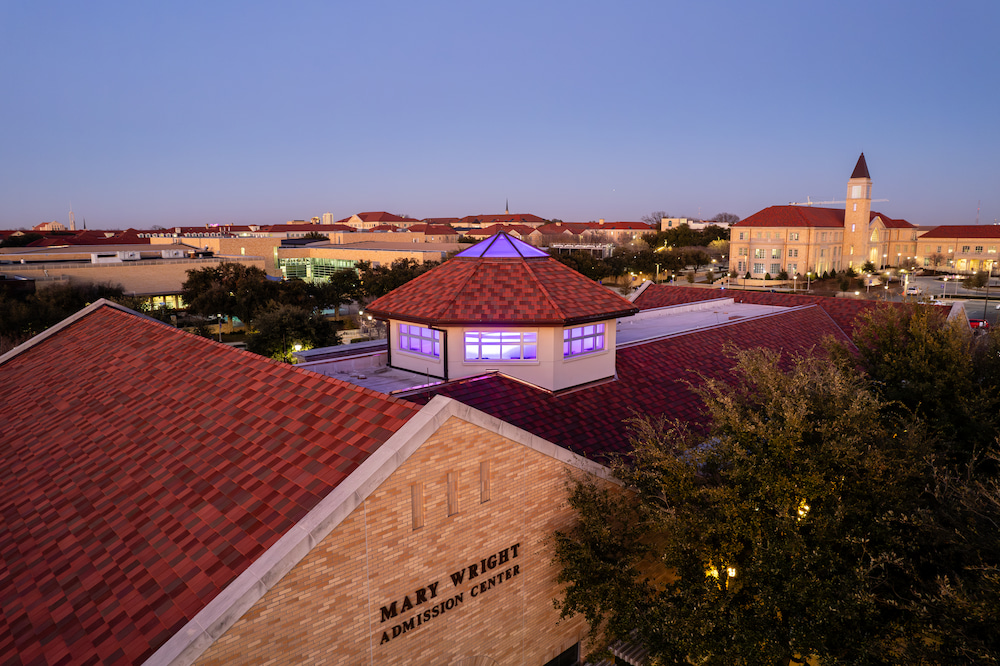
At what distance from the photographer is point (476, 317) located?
715 inches

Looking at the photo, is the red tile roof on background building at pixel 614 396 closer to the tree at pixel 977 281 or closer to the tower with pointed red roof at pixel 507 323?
the tower with pointed red roof at pixel 507 323

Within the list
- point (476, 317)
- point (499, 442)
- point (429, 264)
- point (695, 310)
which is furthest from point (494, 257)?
point (429, 264)

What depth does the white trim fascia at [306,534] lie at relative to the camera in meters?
7.57

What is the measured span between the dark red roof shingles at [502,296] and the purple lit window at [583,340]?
2.03 feet

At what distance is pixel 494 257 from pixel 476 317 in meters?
4.12

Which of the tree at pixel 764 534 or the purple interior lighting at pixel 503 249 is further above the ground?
the purple interior lighting at pixel 503 249

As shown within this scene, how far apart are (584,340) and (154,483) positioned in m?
12.6

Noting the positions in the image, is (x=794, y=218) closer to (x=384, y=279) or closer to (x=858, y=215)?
(x=858, y=215)

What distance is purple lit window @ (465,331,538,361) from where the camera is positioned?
60.8ft

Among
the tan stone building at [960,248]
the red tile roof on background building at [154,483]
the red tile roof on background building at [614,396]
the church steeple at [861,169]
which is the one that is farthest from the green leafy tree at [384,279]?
the tan stone building at [960,248]

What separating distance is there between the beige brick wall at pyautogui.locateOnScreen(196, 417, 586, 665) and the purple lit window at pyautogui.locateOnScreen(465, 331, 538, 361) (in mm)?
6289

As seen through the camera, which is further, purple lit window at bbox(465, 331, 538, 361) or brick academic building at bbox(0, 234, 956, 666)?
purple lit window at bbox(465, 331, 538, 361)

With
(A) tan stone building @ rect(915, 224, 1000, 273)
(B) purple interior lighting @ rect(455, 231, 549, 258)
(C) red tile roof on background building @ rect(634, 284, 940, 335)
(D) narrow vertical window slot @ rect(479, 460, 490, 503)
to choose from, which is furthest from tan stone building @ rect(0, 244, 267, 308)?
(A) tan stone building @ rect(915, 224, 1000, 273)

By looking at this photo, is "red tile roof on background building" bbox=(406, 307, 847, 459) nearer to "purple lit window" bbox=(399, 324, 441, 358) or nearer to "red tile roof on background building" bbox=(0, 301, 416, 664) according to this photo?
"purple lit window" bbox=(399, 324, 441, 358)
